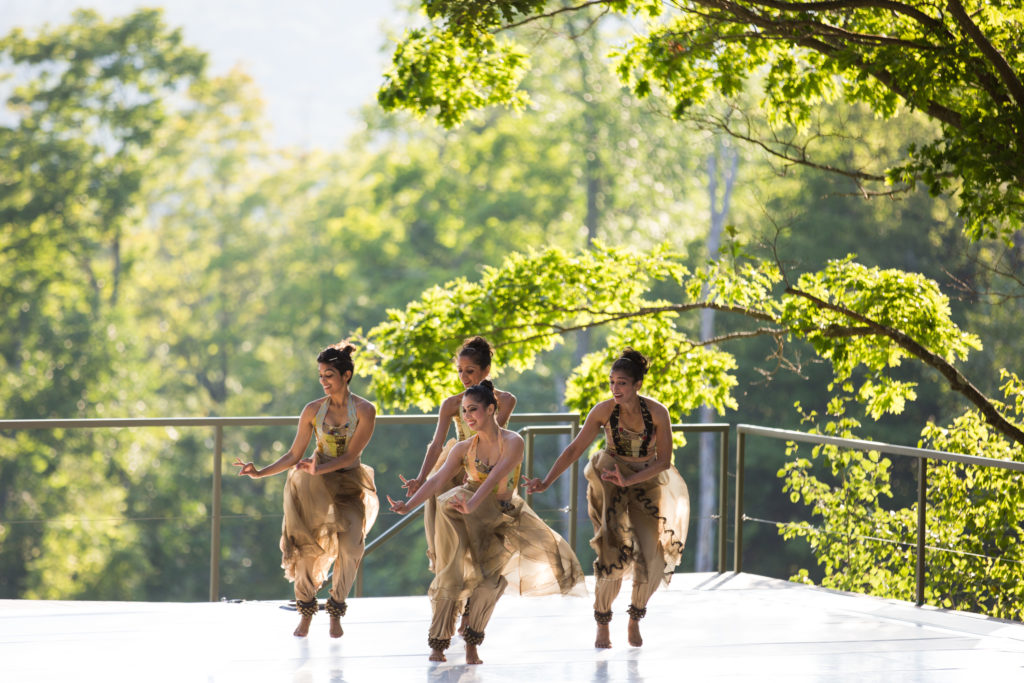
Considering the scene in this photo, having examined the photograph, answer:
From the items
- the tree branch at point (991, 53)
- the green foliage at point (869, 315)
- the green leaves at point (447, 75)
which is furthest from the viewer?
the green leaves at point (447, 75)

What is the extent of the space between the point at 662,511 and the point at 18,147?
920 inches

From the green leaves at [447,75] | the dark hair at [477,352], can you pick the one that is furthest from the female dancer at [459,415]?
the green leaves at [447,75]

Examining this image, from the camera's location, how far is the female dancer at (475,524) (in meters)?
5.92

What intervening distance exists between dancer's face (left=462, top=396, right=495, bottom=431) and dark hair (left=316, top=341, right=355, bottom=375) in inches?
32.1

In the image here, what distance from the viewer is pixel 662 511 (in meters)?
6.52

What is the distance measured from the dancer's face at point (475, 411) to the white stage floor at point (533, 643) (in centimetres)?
111

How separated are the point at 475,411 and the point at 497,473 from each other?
0.30m

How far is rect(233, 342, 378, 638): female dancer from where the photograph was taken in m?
6.53

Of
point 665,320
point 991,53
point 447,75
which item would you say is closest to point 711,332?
point 665,320

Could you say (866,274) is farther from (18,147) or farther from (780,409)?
(18,147)

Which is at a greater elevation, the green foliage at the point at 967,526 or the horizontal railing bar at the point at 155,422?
the horizontal railing bar at the point at 155,422

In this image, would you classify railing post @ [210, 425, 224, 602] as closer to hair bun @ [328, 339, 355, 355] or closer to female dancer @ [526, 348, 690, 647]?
hair bun @ [328, 339, 355, 355]

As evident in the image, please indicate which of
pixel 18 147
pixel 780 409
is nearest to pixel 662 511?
pixel 780 409

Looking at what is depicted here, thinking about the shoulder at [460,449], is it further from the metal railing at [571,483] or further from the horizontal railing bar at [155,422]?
the metal railing at [571,483]
